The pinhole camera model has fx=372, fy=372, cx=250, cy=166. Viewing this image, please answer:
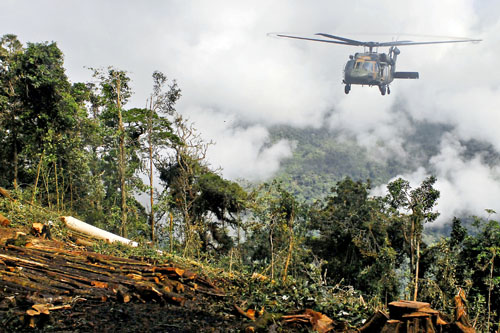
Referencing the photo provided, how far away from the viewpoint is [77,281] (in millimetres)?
4473

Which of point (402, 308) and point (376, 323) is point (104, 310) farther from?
point (402, 308)

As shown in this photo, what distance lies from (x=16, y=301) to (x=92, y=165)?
1976 centimetres

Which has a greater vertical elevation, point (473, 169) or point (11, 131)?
point (473, 169)

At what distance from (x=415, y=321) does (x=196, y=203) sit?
15878 millimetres

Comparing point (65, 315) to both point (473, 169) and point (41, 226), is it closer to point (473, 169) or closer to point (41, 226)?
point (41, 226)

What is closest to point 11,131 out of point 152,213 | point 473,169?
point 152,213

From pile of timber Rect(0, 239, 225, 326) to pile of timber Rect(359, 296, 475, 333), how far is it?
7.44 feet

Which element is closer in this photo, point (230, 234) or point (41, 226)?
point (41, 226)

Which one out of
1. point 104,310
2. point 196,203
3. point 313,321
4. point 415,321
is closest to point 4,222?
point 104,310

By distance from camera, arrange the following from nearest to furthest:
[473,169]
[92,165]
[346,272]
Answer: [346,272], [92,165], [473,169]

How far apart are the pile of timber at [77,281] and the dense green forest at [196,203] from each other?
4.88m

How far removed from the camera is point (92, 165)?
2203 centimetres

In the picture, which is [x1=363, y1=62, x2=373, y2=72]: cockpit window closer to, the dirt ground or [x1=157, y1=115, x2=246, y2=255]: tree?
[x1=157, y1=115, x2=246, y2=255]: tree

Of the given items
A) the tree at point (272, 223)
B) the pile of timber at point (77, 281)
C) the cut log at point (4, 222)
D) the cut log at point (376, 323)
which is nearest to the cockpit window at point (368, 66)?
the tree at point (272, 223)
